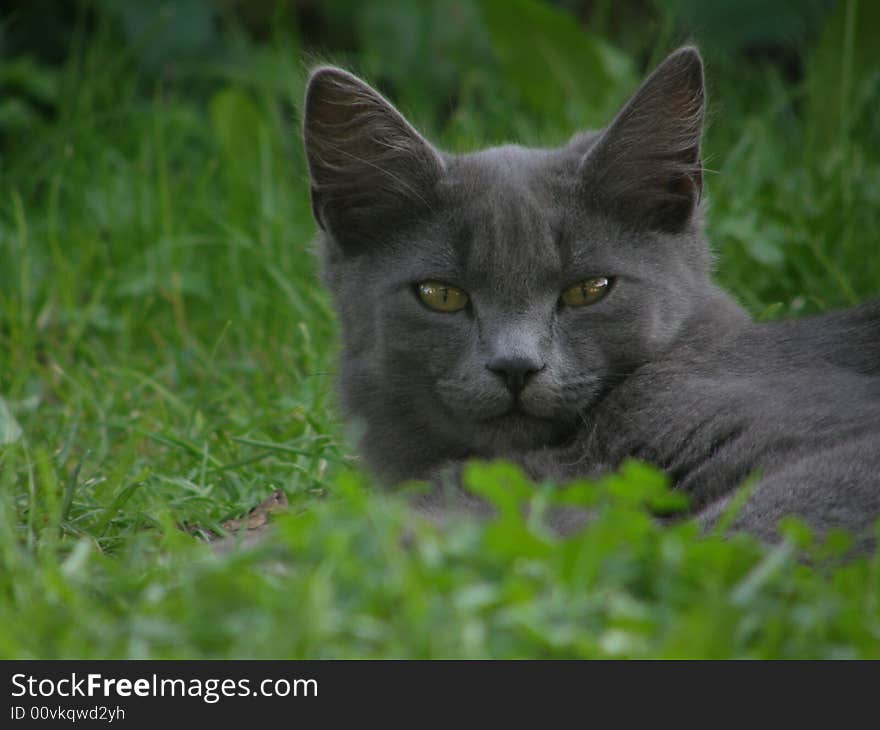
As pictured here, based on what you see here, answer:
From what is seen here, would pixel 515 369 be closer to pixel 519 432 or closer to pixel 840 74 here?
pixel 519 432

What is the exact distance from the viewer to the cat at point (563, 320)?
2.59 m

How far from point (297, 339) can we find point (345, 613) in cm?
229

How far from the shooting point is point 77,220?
4.72m

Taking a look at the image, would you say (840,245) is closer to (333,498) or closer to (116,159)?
(333,498)

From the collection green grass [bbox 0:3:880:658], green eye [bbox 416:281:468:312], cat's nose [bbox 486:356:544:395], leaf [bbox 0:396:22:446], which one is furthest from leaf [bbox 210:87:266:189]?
cat's nose [bbox 486:356:544:395]

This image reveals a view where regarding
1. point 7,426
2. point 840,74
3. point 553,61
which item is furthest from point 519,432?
point 840,74

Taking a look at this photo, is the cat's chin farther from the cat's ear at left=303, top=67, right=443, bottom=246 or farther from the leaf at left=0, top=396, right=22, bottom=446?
the leaf at left=0, top=396, right=22, bottom=446

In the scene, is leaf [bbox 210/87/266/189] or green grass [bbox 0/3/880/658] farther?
leaf [bbox 210/87/266/189]

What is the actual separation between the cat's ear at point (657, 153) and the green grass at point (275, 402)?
47 cm

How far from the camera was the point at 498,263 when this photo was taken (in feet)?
8.91

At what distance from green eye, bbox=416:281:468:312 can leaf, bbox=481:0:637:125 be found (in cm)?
241

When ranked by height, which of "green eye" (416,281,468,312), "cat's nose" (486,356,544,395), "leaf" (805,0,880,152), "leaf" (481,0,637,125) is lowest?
"cat's nose" (486,356,544,395)

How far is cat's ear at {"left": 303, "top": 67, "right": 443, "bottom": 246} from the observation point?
2869 mm

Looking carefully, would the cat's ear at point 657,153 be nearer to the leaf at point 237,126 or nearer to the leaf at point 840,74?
the leaf at point 840,74
